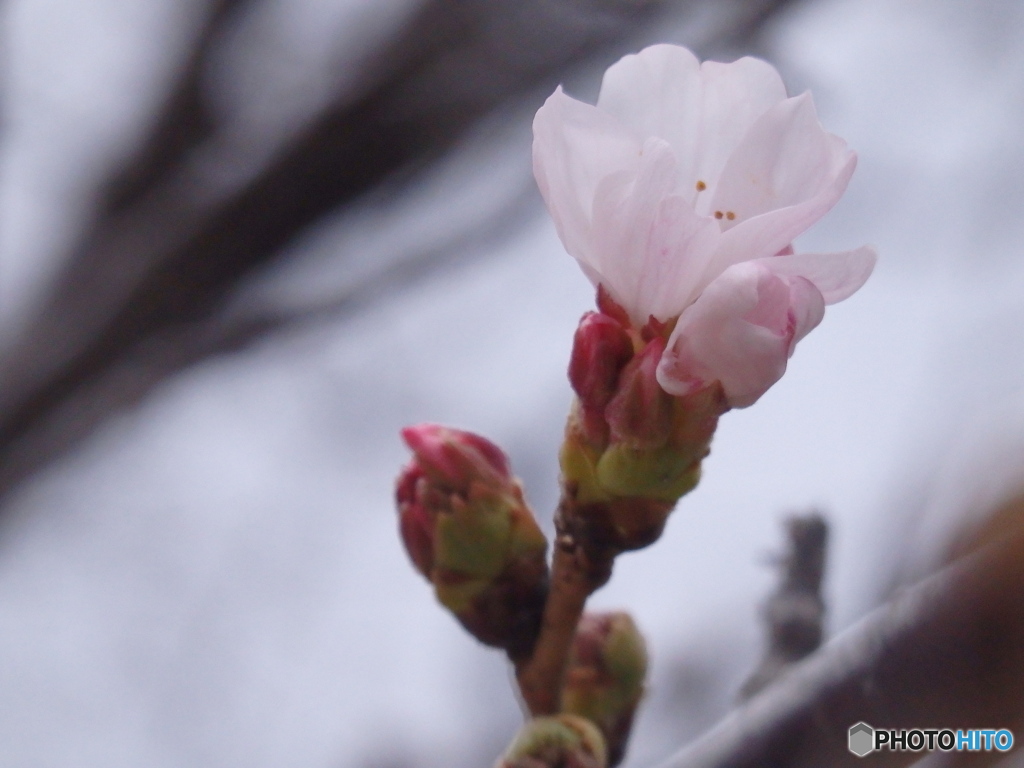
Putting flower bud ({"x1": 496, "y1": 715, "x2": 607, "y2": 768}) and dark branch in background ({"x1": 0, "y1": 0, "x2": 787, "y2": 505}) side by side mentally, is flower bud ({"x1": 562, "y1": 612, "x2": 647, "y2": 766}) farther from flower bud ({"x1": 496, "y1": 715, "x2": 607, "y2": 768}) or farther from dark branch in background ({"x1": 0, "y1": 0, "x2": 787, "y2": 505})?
dark branch in background ({"x1": 0, "y1": 0, "x2": 787, "y2": 505})

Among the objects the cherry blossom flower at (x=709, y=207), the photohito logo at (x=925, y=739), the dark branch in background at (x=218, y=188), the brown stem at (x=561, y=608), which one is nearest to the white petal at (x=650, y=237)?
the cherry blossom flower at (x=709, y=207)

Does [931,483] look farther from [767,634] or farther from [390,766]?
[390,766]

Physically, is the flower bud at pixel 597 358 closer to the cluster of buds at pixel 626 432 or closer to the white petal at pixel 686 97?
the cluster of buds at pixel 626 432

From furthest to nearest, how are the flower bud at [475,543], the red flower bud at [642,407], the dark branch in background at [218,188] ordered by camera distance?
the dark branch in background at [218,188]
the flower bud at [475,543]
the red flower bud at [642,407]

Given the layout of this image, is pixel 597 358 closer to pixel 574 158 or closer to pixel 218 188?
pixel 574 158

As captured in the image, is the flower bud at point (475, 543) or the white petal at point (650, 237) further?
the flower bud at point (475, 543)

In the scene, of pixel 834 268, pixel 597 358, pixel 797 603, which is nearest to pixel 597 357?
pixel 597 358
